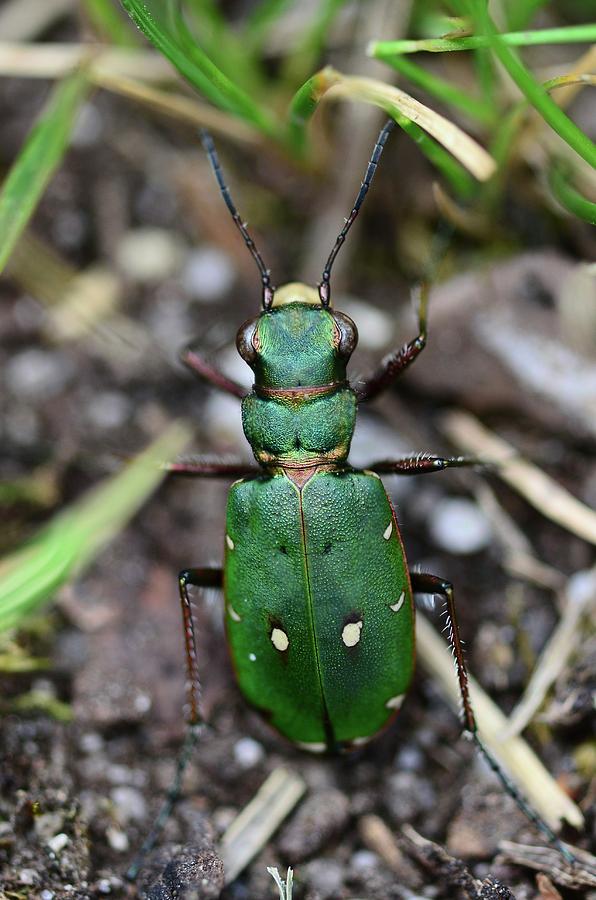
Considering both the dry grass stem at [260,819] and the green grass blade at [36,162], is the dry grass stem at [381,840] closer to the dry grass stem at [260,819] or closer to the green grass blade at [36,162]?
the dry grass stem at [260,819]

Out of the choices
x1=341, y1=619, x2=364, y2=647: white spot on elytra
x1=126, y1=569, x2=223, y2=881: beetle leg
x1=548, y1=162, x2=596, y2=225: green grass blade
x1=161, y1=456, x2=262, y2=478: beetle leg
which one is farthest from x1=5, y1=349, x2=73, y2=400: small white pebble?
x1=548, y1=162, x2=596, y2=225: green grass blade

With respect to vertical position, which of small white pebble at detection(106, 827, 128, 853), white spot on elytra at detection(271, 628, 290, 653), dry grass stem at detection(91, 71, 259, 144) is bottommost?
small white pebble at detection(106, 827, 128, 853)

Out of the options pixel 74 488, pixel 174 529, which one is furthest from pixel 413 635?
pixel 74 488

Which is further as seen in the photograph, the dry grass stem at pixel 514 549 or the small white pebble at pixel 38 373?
the small white pebble at pixel 38 373

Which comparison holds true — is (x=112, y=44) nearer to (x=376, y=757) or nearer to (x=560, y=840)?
(x=376, y=757)

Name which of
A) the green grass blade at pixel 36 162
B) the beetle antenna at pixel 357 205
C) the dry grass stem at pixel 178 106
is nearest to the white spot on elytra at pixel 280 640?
the beetle antenna at pixel 357 205

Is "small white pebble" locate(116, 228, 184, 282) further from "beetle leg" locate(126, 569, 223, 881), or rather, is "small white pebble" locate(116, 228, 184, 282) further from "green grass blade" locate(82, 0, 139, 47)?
"beetle leg" locate(126, 569, 223, 881)

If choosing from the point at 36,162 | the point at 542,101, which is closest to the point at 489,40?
the point at 542,101
